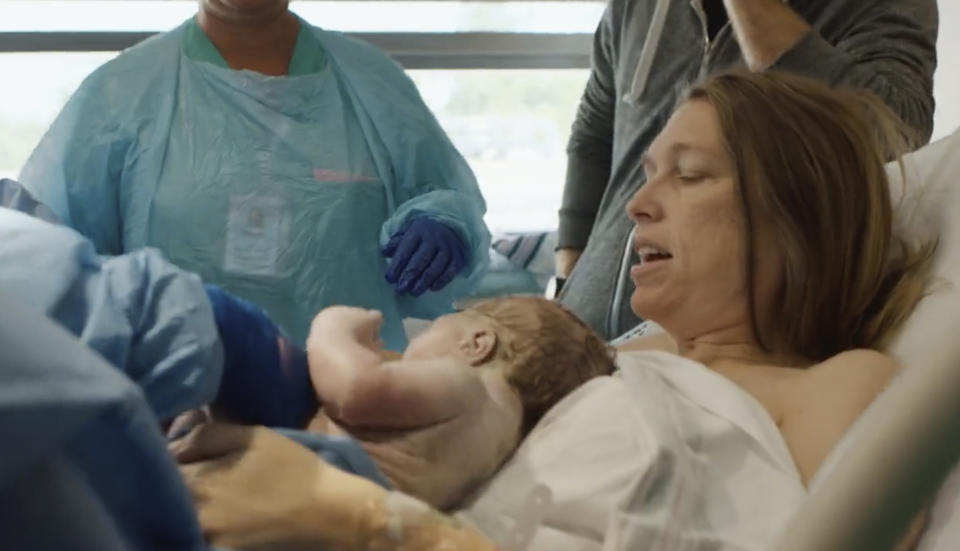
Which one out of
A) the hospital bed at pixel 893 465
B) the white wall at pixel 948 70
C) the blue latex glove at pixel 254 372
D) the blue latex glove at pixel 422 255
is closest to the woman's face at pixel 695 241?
the blue latex glove at pixel 254 372

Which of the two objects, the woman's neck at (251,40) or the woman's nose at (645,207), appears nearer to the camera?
the woman's nose at (645,207)

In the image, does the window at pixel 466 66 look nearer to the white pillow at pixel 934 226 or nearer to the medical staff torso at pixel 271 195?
the medical staff torso at pixel 271 195

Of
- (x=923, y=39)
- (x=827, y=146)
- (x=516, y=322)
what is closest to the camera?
(x=516, y=322)

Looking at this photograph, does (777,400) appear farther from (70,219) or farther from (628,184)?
(70,219)

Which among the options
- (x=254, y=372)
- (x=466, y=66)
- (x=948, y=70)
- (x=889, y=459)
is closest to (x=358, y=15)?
(x=466, y=66)

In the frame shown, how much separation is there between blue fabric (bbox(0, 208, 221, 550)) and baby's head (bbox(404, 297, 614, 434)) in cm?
30

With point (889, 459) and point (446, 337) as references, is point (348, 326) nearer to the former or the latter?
point (446, 337)

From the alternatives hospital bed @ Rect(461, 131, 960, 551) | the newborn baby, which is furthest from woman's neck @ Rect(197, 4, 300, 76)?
the newborn baby

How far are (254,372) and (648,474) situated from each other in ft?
1.18

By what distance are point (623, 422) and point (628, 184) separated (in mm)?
929

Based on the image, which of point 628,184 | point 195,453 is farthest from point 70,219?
point 195,453

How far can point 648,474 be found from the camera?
87cm

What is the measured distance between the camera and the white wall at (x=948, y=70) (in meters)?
2.52

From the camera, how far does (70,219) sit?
1732mm
